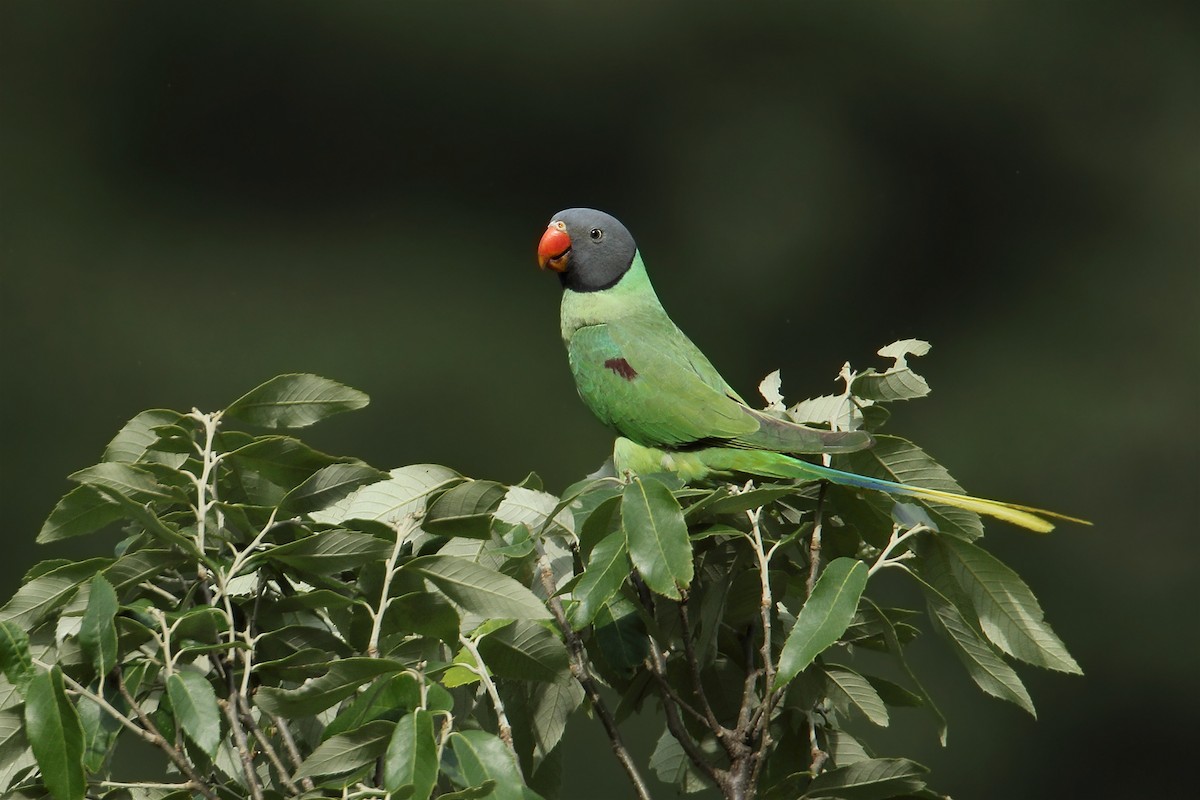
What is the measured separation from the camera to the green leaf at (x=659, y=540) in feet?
2.90

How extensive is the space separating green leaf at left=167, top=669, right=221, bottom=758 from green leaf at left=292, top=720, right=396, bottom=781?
0.20ft

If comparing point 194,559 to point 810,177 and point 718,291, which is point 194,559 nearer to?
point 718,291

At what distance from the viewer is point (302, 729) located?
1.02m

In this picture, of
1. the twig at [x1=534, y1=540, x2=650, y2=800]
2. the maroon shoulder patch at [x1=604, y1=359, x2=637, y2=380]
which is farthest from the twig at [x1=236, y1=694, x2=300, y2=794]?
the maroon shoulder patch at [x1=604, y1=359, x2=637, y2=380]

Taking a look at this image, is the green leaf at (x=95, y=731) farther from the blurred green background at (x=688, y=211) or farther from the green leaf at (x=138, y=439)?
the blurred green background at (x=688, y=211)

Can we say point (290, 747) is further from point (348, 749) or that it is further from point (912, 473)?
point (912, 473)

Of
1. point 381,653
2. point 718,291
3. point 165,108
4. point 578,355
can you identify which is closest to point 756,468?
point 578,355

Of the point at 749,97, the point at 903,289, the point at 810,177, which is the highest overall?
the point at 749,97

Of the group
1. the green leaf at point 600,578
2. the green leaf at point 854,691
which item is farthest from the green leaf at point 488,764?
the green leaf at point 854,691

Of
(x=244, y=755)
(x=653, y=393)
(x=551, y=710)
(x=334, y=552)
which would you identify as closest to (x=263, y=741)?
(x=244, y=755)

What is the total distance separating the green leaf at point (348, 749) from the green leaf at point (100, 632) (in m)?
0.14

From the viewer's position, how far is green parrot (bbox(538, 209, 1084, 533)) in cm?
110

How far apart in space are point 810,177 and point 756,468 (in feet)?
13.8

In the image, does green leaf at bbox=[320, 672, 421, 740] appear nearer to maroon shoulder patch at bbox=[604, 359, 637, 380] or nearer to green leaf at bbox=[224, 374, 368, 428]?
green leaf at bbox=[224, 374, 368, 428]
